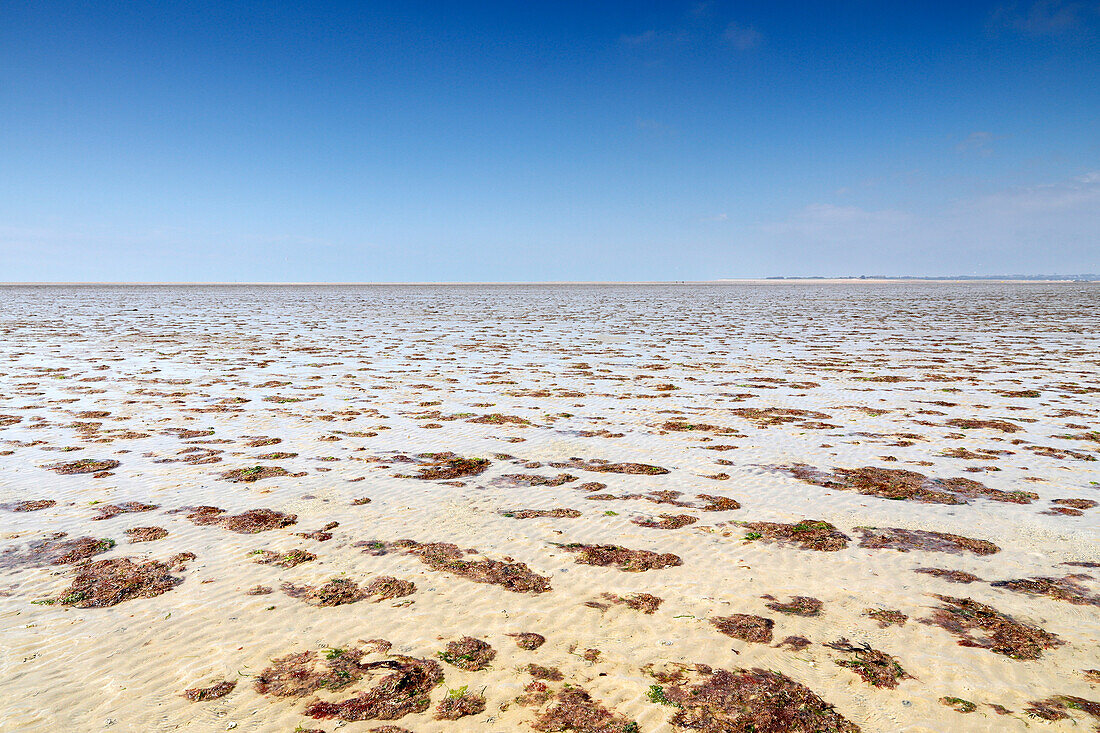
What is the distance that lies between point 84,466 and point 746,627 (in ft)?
26.8

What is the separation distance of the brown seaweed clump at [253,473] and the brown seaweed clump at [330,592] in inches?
120

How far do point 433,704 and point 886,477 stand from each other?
6.36 metres

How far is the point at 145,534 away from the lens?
6.29m

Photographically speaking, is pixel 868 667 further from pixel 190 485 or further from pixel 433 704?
pixel 190 485

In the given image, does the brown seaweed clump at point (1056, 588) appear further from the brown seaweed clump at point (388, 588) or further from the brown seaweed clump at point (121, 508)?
the brown seaweed clump at point (121, 508)

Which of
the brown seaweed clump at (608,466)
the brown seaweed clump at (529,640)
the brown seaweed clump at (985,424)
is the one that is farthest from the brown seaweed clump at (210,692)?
the brown seaweed clump at (985,424)

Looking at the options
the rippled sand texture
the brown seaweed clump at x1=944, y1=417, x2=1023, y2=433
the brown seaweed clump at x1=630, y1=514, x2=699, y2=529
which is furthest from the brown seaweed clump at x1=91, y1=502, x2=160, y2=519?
the brown seaweed clump at x1=944, y1=417, x2=1023, y2=433

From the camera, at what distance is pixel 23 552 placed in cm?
585

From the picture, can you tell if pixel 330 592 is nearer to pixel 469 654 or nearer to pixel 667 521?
pixel 469 654

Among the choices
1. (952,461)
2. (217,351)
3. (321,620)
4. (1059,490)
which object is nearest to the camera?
(321,620)

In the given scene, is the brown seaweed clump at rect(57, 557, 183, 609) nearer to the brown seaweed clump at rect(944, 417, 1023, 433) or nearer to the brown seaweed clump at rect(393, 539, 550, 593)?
the brown seaweed clump at rect(393, 539, 550, 593)

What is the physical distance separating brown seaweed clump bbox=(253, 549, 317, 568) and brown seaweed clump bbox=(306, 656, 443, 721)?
191 centimetres

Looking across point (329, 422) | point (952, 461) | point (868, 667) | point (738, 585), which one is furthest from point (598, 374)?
point (868, 667)

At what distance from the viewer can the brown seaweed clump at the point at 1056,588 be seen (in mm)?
5031
